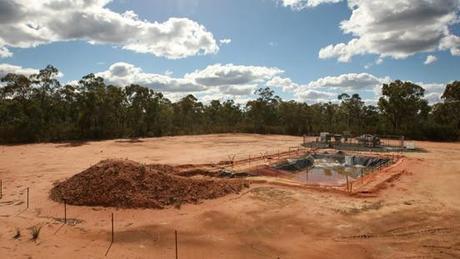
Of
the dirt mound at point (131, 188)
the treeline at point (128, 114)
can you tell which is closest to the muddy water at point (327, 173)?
the dirt mound at point (131, 188)

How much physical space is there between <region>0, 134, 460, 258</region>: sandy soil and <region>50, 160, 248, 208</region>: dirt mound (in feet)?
1.54

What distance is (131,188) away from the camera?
46.2ft

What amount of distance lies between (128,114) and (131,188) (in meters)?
31.3

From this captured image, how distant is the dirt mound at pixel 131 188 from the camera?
534 inches

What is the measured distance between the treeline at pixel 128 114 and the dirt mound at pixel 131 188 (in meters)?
23.9

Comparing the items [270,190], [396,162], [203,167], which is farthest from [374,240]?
[396,162]

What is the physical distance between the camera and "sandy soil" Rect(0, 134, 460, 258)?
959 centimetres

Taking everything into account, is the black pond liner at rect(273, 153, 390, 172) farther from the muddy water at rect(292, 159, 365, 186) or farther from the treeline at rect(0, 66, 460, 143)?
the treeline at rect(0, 66, 460, 143)

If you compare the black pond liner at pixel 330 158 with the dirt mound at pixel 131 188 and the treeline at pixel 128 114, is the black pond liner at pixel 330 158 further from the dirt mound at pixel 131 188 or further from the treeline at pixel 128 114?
the treeline at pixel 128 114

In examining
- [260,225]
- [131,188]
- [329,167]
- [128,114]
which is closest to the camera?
[260,225]

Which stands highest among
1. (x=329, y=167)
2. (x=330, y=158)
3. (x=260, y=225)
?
(x=330, y=158)

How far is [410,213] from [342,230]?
9.66 feet

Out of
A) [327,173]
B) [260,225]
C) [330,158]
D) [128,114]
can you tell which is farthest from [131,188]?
[128,114]

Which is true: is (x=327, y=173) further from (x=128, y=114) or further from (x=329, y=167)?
(x=128, y=114)
